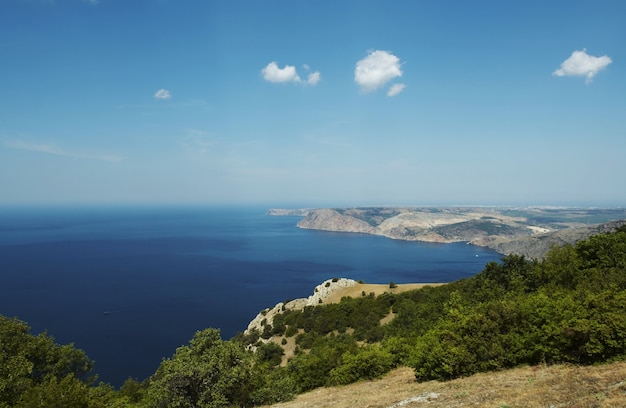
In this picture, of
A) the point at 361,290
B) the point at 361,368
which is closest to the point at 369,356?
the point at 361,368

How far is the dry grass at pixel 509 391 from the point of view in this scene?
41.9 ft

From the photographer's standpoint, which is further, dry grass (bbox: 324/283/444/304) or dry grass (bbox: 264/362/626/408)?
dry grass (bbox: 324/283/444/304)

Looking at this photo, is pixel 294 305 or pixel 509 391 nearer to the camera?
pixel 509 391

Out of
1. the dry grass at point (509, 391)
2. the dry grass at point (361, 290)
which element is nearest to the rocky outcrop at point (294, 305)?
the dry grass at point (361, 290)

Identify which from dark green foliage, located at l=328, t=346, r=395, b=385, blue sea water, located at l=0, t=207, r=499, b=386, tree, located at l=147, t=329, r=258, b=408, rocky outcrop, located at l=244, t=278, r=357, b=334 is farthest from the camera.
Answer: blue sea water, located at l=0, t=207, r=499, b=386

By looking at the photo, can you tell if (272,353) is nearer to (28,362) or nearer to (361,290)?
(361,290)

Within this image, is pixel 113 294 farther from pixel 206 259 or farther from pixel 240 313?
pixel 206 259

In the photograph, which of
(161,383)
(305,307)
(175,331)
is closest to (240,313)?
(175,331)

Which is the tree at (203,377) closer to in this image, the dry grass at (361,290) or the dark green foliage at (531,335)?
the dark green foliage at (531,335)

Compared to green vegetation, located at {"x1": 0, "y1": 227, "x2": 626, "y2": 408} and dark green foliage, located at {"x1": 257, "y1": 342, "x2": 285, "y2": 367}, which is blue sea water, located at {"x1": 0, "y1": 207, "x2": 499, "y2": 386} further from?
green vegetation, located at {"x1": 0, "y1": 227, "x2": 626, "y2": 408}

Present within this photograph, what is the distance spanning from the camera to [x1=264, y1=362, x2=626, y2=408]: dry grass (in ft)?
41.9

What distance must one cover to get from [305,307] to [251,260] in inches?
5307

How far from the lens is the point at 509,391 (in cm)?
1525

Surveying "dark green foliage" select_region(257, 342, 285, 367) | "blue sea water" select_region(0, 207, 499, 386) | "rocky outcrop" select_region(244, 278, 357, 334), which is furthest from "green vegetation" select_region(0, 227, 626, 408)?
"blue sea water" select_region(0, 207, 499, 386)
